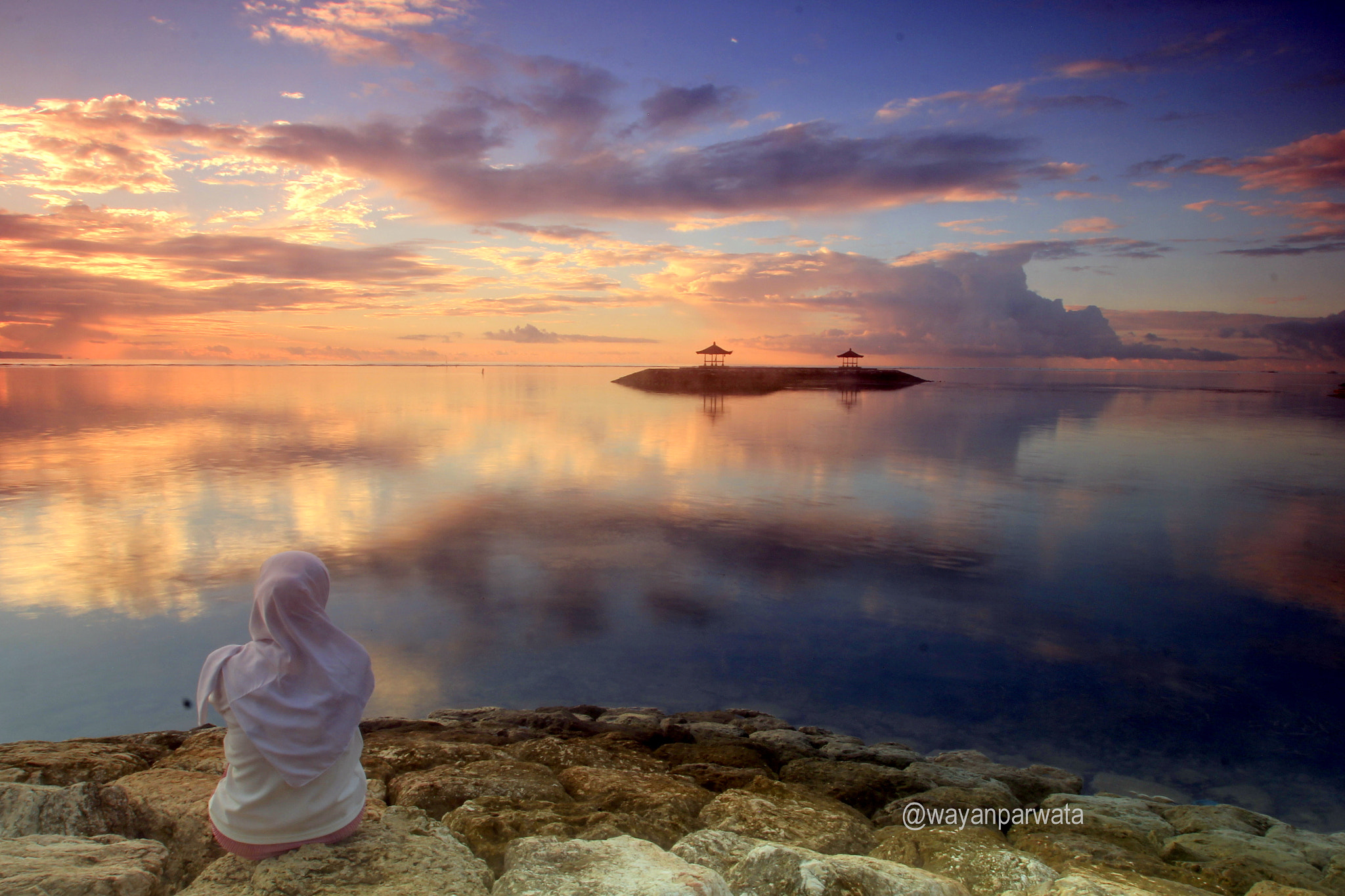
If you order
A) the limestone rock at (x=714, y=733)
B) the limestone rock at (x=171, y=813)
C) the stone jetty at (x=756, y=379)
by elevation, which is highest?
the stone jetty at (x=756, y=379)

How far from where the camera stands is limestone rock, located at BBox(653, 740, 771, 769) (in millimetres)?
5539

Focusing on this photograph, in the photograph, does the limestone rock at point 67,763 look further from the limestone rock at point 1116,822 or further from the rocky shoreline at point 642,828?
the limestone rock at point 1116,822

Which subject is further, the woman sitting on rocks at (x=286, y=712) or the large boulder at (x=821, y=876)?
the large boulder at (x=821, y=876)

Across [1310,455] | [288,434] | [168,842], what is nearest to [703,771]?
[168,842]

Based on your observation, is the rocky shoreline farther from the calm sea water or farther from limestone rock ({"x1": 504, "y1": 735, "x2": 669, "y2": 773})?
the calm sea water

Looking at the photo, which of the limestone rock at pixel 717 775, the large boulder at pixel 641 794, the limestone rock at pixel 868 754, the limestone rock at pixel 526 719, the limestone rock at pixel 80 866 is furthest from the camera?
the limestone rock at pixel 526 719

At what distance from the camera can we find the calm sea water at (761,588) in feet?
23.4

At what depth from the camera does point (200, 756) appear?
4.85 metres

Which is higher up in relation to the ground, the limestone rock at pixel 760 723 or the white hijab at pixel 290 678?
the white hijab at pixel 290 678

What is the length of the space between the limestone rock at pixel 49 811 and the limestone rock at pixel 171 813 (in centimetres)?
7

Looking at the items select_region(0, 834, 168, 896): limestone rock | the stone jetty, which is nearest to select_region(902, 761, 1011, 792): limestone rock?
select_region(0, 834, 168, 896): limestone rock

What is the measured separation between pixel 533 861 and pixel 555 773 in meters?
1.81

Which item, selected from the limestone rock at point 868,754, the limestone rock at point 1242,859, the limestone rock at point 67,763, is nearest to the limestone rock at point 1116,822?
the limestone rock at point 1242,859

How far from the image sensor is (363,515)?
566 inches
